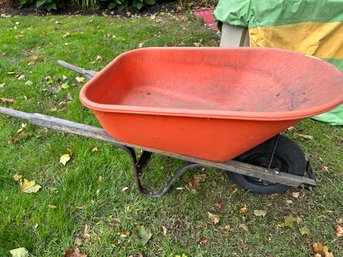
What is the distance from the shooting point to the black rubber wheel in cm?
204

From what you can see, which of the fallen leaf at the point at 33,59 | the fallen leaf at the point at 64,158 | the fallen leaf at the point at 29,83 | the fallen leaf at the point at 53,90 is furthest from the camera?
the fallen leaf at the point at 33,59

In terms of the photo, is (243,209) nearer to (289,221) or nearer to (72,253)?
(289,221)

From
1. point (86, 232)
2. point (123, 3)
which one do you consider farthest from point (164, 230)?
point (123, 3)

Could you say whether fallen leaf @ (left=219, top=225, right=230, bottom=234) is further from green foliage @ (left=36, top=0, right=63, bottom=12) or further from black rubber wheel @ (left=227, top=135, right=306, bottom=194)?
green foliage @ (left=36, top=0, right=63, bottom=12)

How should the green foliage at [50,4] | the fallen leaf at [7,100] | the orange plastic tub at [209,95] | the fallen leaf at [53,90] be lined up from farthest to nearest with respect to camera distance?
1. the green foliage at [50,4]
2. the fallen leaf at [53,90]
3. the fallen leaf at [7,100]
4. the orange plastic tub at [209,95]

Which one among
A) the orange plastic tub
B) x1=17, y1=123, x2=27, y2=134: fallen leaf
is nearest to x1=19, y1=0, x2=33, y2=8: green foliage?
x1=17, y1=123, x2=27, y2=134: fallen leaf

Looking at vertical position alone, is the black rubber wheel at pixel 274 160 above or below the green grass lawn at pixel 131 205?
above

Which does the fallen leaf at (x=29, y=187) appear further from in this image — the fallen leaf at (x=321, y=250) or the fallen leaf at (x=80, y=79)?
the fallen leaf at (x=321, y=250)

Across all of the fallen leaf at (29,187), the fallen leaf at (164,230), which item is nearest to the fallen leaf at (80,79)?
the fallen leaf at (29,187)

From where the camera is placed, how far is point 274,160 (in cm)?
215

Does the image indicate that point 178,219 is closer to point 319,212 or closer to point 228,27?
point 319,212

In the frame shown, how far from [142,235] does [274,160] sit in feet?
3.51

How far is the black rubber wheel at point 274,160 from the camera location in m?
2.04

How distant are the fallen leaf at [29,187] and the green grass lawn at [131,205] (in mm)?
34
